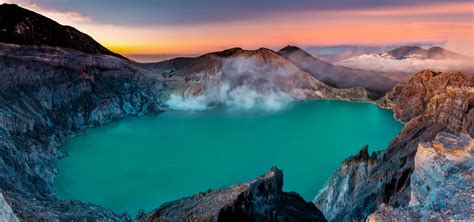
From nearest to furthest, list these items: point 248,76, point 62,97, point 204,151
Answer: point 204,151, point 62,97, point 248,76

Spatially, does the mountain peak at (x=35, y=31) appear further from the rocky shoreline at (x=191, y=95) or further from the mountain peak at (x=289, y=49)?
the mountain peak at (x=289, y=49)

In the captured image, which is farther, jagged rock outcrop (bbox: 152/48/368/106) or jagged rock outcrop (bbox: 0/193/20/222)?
jagged rock outcrop (bbox: 152/48/368/106)

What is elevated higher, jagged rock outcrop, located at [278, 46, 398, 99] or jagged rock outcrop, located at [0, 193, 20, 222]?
jagged rock outcrop, located at [278, 46, 398, 99]

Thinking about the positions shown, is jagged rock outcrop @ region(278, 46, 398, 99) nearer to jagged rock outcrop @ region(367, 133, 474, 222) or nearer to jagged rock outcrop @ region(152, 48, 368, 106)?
jagged rock outcrop @ region(152, 48, 368, 106)

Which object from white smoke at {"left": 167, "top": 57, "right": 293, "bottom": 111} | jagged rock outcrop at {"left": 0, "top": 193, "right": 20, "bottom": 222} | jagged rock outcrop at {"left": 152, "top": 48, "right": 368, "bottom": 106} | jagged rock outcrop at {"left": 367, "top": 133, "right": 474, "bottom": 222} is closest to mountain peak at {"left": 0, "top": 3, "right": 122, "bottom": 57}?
white smoke at {"left": 167, "top": 57, "right": 293, "bottom": 111}

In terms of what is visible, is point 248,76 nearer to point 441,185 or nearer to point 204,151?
point 204,151

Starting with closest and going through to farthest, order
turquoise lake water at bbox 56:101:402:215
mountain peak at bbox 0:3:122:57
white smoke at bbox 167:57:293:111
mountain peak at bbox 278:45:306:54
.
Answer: turquoise lake water at bbox 56:101:402:215
mountain peak at bbox 0:3:122:57
white smoke at bbox 167:57:293:111
mountain peak at bbox 278:45:306:54

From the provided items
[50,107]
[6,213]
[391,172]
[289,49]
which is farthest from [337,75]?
[6,213]
